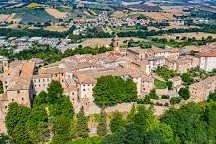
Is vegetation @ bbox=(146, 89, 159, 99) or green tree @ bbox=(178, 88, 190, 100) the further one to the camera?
green tree @ bbox=(178, 88, 190, 100)

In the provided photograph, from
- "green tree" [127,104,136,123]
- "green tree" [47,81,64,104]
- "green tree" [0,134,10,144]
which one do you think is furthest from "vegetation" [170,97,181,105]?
"green tree" [0,134,10,144]

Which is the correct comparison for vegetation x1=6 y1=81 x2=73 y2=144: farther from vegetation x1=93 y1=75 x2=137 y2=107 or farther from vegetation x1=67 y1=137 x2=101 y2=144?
vegetation x1=93 y1=75 x2=137 y2=107

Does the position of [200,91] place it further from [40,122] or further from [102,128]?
[40,122]

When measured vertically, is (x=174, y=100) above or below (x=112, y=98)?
below

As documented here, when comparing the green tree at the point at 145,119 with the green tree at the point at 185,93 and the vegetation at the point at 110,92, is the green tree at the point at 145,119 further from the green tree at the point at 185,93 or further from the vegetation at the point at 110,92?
the green tree at the point at 185,93

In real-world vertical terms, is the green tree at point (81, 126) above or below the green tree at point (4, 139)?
above

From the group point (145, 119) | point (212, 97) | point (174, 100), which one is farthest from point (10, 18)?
point (145, 119)

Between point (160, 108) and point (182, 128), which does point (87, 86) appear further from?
point (182, 128)

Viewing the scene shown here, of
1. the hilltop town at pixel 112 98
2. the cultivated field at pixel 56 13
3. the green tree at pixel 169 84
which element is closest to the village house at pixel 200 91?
the hilltop town at pixel 112 98

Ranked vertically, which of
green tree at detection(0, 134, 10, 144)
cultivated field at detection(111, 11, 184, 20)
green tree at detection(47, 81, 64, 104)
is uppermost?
green tree at detection(47, 81, 64, 104)
